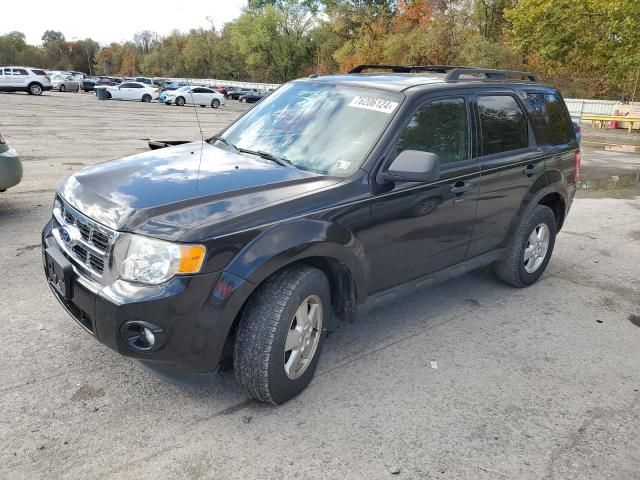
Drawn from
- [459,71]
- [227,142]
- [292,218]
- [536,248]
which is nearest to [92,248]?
[292,218]

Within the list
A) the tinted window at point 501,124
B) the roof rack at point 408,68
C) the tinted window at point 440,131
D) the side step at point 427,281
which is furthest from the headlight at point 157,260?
the roof rack at point 408,68

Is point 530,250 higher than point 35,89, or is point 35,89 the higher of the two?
point 35,89

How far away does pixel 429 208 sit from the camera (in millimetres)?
3691

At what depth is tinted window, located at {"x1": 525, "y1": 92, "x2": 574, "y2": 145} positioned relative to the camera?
4.80m

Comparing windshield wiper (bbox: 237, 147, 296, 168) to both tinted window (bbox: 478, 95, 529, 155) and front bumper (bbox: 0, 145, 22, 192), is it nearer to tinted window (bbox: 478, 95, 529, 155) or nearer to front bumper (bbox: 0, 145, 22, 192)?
tinted window (bbox: 478, 95, 529, 155)

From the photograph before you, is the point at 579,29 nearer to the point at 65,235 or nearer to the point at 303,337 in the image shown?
the point at 303,337

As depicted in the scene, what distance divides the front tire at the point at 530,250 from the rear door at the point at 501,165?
0.20 meters

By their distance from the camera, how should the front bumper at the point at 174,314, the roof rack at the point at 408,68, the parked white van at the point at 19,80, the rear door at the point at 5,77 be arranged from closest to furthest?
the front bumper at the point at 174,314
the roof rack at the point at 408,68
the rear door at the point at 5,77
the parked white van at the point at 19,80

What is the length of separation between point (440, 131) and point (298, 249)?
1.59 meters

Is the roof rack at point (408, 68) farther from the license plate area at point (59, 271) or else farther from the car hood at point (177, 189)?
the license plate area at point (59, 271)

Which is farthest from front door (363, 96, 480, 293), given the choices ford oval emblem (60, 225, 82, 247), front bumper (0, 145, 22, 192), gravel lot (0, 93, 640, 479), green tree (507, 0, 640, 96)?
green tree (507, 0, 640, 96)

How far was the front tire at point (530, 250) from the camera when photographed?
479cm

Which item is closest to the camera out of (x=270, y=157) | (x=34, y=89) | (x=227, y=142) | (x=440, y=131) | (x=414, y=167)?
(x=414, y=167)

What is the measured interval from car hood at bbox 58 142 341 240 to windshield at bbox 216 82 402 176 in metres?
0.19
